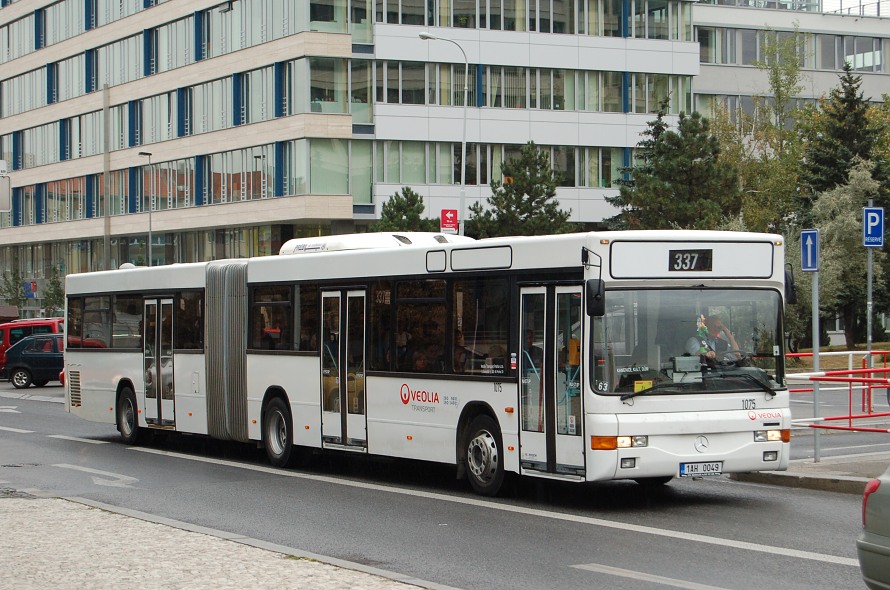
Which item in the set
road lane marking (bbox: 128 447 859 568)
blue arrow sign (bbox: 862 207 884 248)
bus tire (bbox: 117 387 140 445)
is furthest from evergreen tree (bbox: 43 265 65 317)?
blue arrow sign (bbox: 862 207 884 248)

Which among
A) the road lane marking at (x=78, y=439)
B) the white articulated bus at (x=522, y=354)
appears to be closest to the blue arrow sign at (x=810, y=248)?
the white articulated bus at (x=522, y=354)

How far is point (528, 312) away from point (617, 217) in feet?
138

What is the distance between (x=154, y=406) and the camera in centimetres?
2170

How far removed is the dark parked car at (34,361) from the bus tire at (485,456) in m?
34.4

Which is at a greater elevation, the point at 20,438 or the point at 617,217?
the point at 617,217

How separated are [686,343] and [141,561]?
580 cm

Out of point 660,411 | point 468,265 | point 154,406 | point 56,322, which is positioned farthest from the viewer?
point 56,322

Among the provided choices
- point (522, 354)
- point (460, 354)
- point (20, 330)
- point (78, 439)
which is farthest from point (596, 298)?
point (20, 330)

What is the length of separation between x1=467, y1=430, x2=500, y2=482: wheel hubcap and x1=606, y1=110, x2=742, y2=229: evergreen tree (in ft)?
122

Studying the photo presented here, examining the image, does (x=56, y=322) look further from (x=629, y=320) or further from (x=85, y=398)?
(x=629, y=320)

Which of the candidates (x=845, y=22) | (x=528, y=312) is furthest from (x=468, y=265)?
(x=845, y=22)

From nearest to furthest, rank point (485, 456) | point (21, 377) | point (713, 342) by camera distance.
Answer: point (713, 342) < point (485, 456) < point (21, 377)

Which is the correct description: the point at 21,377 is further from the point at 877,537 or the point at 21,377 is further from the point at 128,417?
the point at 877,537

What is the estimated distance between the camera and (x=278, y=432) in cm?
1864
